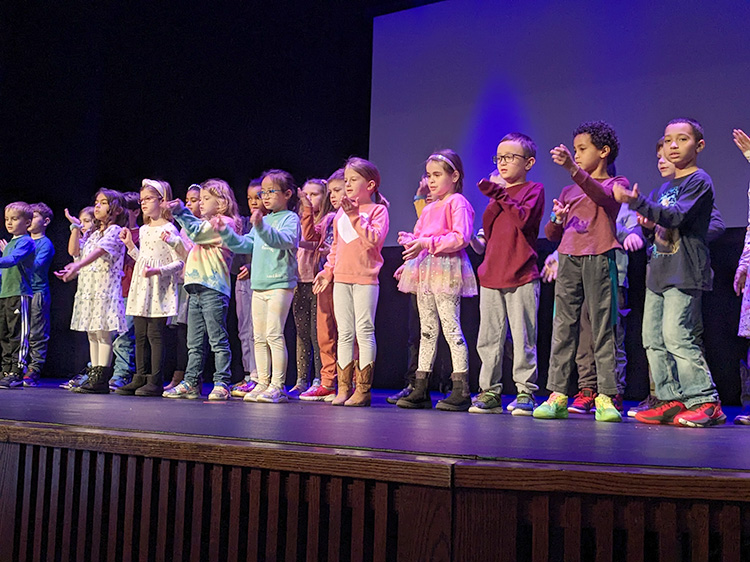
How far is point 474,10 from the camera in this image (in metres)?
5.62

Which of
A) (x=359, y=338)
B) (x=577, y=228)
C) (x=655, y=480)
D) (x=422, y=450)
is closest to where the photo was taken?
(x=655, y=480)

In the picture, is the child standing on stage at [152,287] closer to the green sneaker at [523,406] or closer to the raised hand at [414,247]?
the raised hand at [414,247]

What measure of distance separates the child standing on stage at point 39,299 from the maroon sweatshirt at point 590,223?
4.20m

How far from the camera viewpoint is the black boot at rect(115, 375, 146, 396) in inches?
173

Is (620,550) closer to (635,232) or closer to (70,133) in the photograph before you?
(635,232)

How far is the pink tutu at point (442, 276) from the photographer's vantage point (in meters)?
3.75

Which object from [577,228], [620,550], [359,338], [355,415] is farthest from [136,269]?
[620,550]

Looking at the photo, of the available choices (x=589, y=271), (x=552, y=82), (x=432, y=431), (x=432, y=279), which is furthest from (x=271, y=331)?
(x=552, y=82)

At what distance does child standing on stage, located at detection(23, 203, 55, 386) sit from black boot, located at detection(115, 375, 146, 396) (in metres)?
1.47

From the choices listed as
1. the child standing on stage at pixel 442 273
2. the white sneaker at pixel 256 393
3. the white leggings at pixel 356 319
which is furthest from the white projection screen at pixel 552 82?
the white sneaker at pixel 256 393

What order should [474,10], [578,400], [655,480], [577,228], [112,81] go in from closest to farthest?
[655,480] < [577,228] < [578,400] < [474,10] < [112,81]

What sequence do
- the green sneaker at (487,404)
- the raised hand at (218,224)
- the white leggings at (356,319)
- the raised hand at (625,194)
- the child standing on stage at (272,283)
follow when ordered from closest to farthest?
the raised hand at (625,194) → the green sneaker at (487,404) → the white leggings at (356,319) → the raised hand at (218,224) → the child standing on stage at (272,283)

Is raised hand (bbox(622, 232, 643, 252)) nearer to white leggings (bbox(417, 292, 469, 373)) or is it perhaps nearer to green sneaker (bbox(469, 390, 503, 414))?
white leggings (bbox(417, 292, 469, 373))

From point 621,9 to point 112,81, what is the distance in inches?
186
